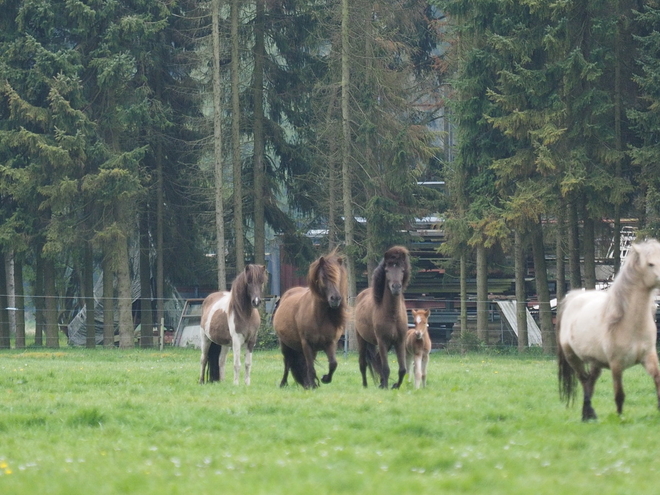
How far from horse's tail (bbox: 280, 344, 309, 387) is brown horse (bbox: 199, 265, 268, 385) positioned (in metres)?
0.54

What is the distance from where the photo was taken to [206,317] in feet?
50.8

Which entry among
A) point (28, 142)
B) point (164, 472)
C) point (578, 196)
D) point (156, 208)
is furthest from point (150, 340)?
point (164, 472)

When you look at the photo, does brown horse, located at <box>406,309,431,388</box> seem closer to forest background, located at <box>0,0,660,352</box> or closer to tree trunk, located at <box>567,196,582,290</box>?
forest background, located at <box>0,0,660,352</box>

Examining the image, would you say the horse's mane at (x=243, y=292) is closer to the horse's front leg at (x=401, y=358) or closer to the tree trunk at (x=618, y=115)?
the horse's front leg at (x=401, y=358)

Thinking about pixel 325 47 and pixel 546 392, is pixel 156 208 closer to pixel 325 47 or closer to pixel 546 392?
pixel 325 47

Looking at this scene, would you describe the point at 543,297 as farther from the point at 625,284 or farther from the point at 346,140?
the point at 625,284

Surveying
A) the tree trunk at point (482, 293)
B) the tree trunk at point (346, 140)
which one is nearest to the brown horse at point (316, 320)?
the tree trunk at point (482, 293)

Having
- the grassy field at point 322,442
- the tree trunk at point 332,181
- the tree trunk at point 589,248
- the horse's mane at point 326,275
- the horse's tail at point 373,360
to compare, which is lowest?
the grassy field at point 322,442

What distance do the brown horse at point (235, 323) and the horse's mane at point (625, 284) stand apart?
238 inches

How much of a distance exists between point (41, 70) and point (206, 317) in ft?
61.0

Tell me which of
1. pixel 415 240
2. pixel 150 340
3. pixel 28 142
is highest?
pixel 28 142

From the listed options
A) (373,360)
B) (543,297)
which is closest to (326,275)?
(373,360)

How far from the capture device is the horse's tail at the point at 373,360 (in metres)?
14.2

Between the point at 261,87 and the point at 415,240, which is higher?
the point at 261,87
